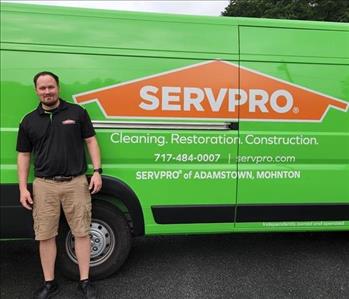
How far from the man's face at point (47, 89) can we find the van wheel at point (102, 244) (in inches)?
40.5

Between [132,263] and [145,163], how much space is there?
119cm

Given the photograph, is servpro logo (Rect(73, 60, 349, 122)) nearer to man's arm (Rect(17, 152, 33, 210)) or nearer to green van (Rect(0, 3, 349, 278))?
green van (Rect(0, 3, 349, 278))

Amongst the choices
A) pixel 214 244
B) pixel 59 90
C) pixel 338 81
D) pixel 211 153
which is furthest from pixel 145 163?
pixel 338 81

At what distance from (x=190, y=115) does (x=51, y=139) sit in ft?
3.99

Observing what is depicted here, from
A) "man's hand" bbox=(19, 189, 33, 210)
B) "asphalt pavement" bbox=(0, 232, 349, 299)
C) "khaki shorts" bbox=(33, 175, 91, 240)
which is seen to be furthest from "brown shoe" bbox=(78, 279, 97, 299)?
"man's hand" bbox=(19, 189, 33, 210)

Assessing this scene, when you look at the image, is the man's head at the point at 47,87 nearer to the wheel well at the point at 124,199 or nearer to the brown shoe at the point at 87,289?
the wheel well at the point at 124,199

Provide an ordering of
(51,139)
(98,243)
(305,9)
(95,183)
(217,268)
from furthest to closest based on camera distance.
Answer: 1. (305,9)
2. (217,268)
3. (98,243)
4. (95,183)
5. (51,139)

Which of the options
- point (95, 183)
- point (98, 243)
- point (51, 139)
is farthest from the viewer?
point (98, 243)

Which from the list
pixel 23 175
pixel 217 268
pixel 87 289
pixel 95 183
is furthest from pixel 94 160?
pixel 217 268

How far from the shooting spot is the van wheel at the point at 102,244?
4.03m

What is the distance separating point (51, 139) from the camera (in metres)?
3.64

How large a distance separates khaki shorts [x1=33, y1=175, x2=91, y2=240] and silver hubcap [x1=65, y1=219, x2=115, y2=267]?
0.94 ft

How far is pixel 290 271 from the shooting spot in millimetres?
4406

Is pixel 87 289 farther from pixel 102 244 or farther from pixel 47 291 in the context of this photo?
pixel 102 244
